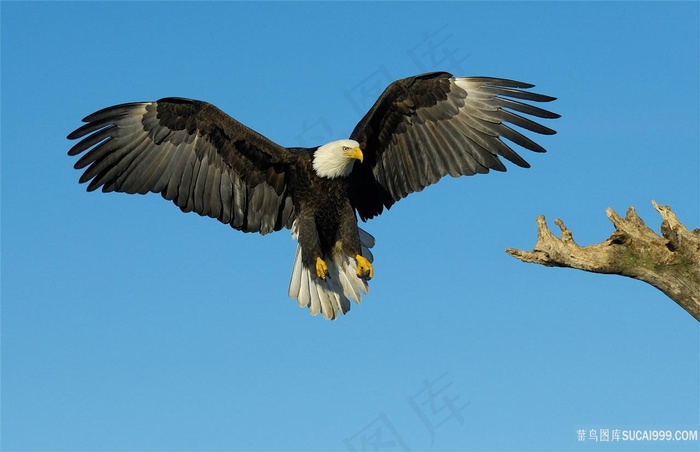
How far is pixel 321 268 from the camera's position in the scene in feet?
24.1

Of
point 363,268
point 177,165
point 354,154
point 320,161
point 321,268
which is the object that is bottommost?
point 363,268

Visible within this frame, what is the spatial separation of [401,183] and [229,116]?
1.52m

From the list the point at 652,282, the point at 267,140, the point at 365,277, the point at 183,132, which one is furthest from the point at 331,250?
the point at 652,282

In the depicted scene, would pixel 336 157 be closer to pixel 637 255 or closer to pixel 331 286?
pixel 331 286

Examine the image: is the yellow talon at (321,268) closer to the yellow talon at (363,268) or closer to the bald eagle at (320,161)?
the bald eagle at (320,161)

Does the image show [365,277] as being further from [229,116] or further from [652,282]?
[652,282]

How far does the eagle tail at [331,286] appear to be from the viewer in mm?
7746

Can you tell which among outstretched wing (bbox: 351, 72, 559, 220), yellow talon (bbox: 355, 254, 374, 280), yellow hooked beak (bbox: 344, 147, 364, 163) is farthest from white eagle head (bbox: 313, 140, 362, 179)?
yellow talon (bbox: 355, 254, 374, 280)

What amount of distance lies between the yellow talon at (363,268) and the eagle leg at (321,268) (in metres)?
0.27

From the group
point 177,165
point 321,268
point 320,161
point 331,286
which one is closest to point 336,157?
point 320,161

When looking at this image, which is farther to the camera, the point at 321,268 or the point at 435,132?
the point at 435,132

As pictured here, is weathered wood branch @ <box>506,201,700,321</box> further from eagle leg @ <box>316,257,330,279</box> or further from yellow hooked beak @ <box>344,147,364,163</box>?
eagle leg @ <box>316,257,330,279</box>

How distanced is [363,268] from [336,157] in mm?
932

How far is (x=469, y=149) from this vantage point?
7.46 meters
